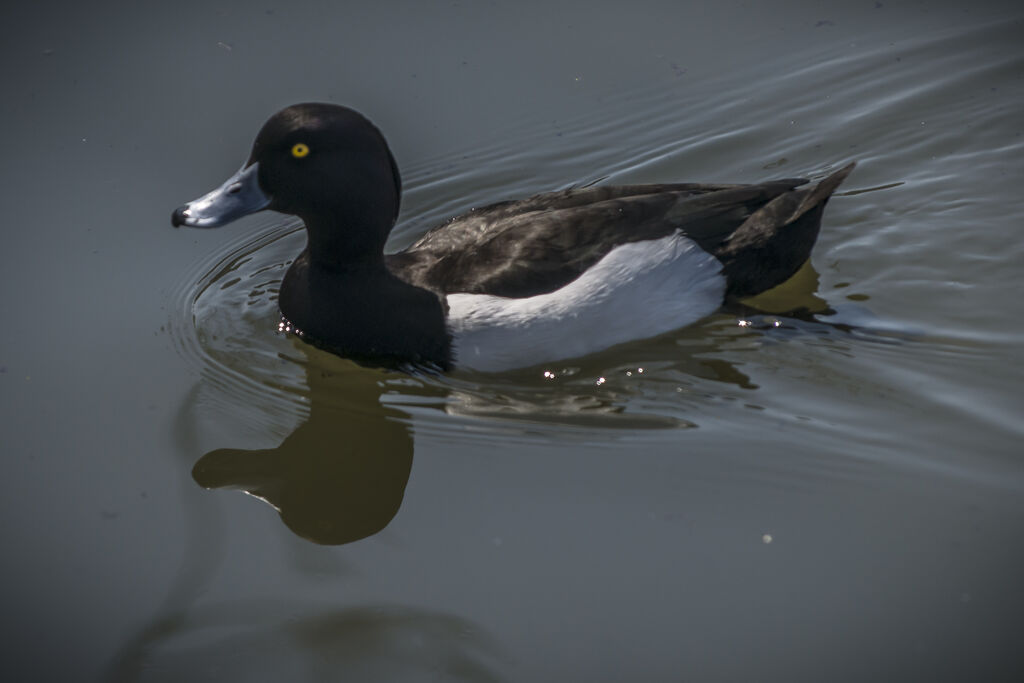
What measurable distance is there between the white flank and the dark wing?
54mm

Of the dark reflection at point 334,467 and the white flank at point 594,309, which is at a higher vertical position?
the white flank at point 594,309

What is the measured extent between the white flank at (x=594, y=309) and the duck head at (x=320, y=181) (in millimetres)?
522

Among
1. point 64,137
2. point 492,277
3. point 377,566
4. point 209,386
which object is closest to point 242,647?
point 377,566

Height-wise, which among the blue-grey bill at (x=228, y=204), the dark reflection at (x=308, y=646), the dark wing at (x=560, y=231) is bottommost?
the dark reflection at (x=308, y=646)

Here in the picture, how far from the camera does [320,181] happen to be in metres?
4.64

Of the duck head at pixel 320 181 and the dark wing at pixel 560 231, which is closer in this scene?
the duck head at pixel 320 181

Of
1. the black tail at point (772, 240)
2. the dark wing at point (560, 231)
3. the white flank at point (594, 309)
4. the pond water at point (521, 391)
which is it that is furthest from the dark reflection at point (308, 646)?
the black tail at point (772, 240)

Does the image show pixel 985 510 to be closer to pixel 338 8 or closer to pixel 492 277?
pixel 492 277

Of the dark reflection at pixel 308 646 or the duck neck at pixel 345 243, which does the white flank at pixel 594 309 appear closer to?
the duck neck at pixel 345 243

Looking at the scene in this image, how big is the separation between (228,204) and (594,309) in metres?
1.61

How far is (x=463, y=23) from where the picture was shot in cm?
700

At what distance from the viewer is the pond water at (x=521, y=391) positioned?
3586mm

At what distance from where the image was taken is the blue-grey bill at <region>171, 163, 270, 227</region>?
465cm

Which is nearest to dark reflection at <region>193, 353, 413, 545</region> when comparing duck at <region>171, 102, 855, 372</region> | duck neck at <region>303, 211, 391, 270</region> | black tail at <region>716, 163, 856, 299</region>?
duck at <region>171, 102, 855, 372</region>
